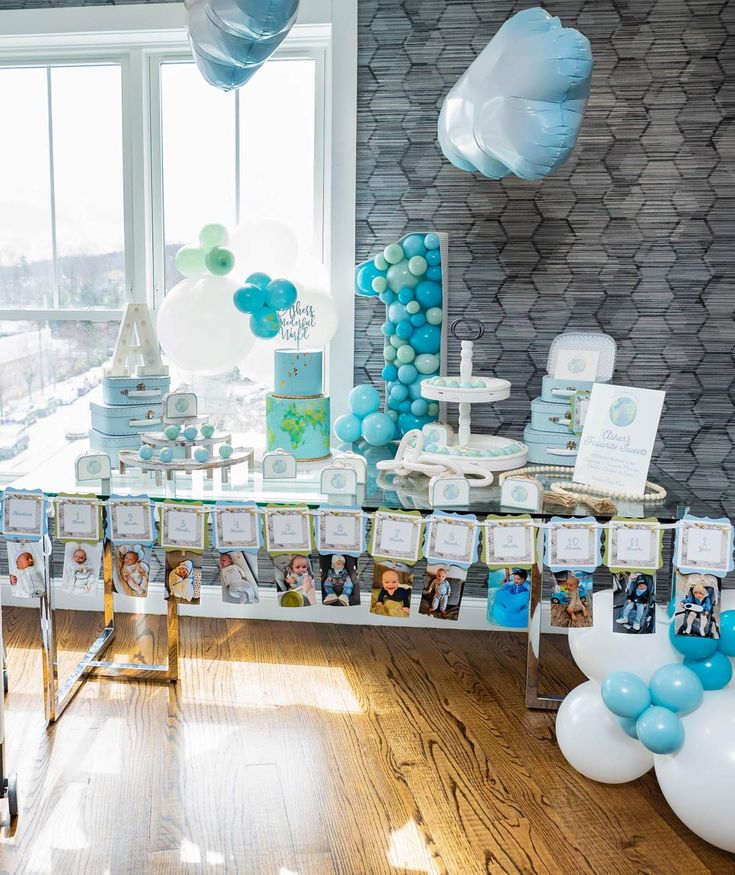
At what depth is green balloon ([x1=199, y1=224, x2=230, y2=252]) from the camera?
294 centimetres

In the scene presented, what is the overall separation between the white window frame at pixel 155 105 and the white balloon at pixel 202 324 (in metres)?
0.38

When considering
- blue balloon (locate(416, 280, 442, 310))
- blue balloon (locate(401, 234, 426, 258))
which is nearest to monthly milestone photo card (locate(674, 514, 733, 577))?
blue balloon (locate(416, 280, 442, 310))

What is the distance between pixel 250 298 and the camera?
106 inches

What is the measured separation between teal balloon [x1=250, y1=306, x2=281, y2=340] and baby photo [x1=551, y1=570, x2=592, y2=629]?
1.11 meters

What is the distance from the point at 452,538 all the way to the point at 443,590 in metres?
0.14

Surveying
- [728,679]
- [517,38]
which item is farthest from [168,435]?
[728,679]

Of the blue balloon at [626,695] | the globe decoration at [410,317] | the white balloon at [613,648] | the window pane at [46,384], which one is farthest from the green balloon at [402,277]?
the blue balloon at [626,695]

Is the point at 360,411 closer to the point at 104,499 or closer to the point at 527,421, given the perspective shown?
the point at 527,421

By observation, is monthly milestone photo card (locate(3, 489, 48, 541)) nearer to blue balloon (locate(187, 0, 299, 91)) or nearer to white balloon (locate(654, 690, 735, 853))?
blue balloon (locate(187, 0, 299, 91))

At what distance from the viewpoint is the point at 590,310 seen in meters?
3.04

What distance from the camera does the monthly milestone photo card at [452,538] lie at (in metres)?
2.18

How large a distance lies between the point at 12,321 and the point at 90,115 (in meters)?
0.79

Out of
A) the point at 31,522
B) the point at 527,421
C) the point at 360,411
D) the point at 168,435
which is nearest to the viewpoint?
the point at 31,522

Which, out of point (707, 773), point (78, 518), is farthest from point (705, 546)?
point (78, 518)
